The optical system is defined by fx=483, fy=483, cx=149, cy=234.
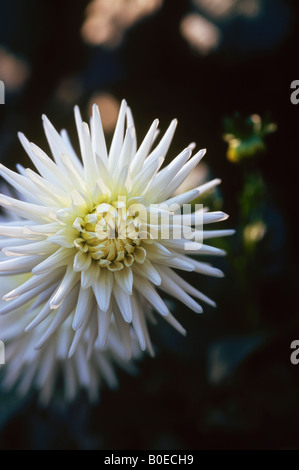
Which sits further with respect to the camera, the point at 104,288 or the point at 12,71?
the point at 12,71

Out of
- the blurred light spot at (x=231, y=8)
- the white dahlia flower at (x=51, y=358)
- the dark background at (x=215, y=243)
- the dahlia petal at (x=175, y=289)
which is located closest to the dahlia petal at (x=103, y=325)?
the dahlia petal at (x=175, y=289)

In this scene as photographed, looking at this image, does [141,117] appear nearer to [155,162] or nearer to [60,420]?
[155,162]

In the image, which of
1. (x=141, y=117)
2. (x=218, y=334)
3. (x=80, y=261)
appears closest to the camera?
(x=80, y=261)

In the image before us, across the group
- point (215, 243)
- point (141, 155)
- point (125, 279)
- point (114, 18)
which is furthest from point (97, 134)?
point (114, 18)

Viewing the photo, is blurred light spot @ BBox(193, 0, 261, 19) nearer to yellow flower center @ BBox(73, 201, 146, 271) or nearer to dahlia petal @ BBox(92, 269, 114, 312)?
yellow flower center @ BBox(73, 201, 146, 271)

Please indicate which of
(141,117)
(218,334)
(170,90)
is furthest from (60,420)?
(170,90)

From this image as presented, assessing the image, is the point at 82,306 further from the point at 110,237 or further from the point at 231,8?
the point at 231,8
